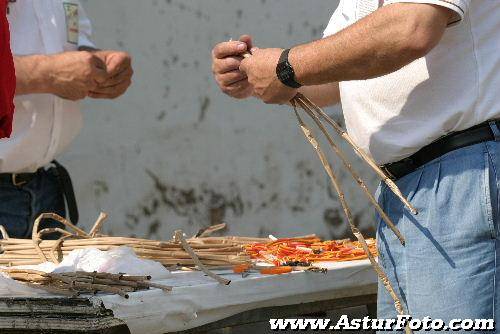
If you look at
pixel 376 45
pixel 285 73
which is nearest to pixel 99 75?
pixel 285 73

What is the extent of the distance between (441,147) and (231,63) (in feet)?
2.19

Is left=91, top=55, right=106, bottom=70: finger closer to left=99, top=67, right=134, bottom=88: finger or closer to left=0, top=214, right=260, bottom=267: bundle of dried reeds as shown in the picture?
left=99, top=67, right=134, bottom=88: finger

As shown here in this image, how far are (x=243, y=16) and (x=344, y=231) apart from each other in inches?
53.3

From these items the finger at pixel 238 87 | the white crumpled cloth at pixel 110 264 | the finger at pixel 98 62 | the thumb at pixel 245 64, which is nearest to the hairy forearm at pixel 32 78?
the finger at pixel 98 62

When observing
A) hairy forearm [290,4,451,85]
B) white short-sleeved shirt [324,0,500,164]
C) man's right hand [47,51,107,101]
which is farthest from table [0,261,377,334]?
man's right hand [47,51,107,101]

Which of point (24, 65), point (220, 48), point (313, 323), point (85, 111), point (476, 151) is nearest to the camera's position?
point (476, 151)

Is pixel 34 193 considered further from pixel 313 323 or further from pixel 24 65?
pixel 313 323

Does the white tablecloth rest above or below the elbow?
below

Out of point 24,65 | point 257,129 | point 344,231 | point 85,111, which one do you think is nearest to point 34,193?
point 24,65

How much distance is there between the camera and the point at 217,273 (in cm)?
287

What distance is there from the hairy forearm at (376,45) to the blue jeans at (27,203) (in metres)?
1.91

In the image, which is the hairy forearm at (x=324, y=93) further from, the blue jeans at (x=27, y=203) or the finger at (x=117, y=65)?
the blue jeans at (x=27, y=203)

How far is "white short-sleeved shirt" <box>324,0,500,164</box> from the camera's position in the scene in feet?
A: 7.60

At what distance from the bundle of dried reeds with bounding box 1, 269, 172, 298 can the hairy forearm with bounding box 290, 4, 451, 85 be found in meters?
0.70
